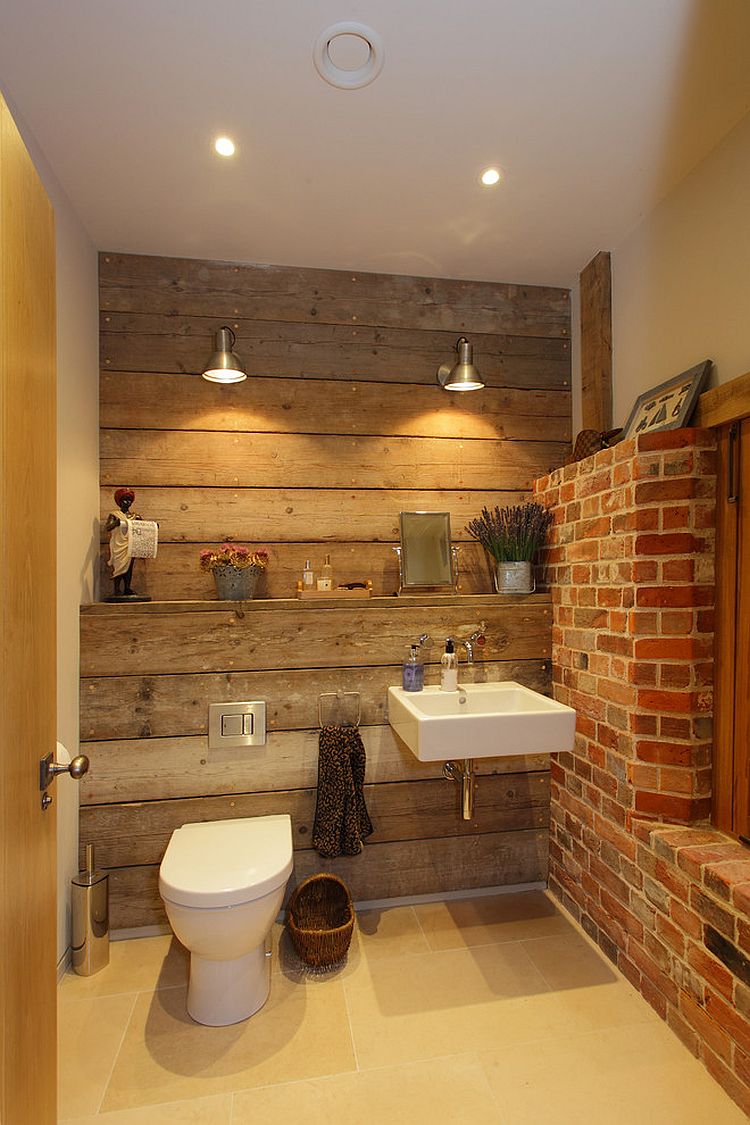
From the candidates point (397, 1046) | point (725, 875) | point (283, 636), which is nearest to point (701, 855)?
point (725, 875)

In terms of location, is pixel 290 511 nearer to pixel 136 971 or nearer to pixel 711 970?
pixel 136 971

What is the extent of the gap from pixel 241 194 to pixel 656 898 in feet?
9.09

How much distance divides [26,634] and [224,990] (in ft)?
4.74

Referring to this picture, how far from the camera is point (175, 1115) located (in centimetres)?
158

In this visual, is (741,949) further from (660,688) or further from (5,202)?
(5,202)

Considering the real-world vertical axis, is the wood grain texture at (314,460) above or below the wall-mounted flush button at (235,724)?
above

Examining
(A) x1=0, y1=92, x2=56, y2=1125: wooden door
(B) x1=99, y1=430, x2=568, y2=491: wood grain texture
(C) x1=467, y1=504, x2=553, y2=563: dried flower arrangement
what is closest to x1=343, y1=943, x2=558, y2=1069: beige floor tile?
(A) x1=0, y1=92, x2=56, y2=1125: wooden door

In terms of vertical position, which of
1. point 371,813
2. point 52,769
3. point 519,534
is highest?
point 519,534

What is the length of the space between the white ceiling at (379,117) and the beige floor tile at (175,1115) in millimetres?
2784

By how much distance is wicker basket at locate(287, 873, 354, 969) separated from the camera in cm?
214

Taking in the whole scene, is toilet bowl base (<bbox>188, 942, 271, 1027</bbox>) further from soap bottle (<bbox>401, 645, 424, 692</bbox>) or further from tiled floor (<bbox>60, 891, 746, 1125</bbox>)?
soap bottle (<bbox>401, 645, 424, 692</bbox>)

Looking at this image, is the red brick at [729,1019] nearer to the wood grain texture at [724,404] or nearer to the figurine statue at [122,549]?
the wood grain texture at [724,404]

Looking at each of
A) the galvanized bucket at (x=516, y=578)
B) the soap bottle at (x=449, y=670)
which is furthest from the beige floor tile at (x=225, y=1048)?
the galvanized bucket at (x=516, y=578)

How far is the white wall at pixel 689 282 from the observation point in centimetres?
189
